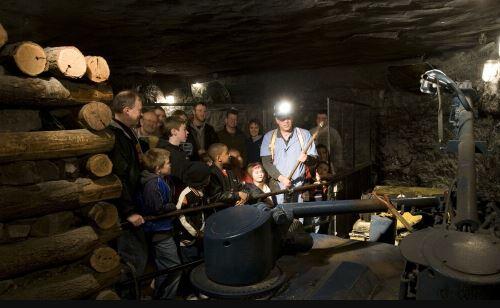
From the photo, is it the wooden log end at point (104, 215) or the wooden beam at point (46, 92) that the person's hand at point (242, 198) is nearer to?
the wooden log end at point (104, 215)

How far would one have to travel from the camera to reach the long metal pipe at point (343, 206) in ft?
13.6

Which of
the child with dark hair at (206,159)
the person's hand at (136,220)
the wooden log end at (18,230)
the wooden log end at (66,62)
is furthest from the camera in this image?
the child with dark hair at (206,159)

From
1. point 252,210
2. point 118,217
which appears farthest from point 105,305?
point 118,217

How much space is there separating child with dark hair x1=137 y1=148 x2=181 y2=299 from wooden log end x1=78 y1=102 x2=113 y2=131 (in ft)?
2.39

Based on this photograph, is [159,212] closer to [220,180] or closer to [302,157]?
[220,180]

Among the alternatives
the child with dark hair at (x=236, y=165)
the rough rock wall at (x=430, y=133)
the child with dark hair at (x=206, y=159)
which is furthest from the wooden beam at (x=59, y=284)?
the rough rock wall at (x=430, y=133)

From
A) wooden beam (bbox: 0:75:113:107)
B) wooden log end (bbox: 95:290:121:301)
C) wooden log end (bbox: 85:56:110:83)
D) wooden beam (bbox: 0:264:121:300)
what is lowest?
wooden log end (bbox: 95:290:121:301)

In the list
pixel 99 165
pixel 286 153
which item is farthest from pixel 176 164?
pixel 286 153

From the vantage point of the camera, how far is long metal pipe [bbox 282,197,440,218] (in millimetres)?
4160

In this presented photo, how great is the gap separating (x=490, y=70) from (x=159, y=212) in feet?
22.9

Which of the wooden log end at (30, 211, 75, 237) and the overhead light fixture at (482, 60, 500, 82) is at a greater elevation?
the overhead light fixture at (482, 60, 500, 82)

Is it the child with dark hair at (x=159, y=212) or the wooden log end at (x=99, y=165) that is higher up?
the wooden log end at (x=99, y=165)

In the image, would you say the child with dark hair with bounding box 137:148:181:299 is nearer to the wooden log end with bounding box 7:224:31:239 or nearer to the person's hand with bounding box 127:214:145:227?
the person's hand with bounding box 127:214:145:227

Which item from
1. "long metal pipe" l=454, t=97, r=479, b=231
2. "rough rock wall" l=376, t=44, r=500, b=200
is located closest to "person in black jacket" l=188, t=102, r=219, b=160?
"long metal pipe" l=454, t=97, r=479, b=231
